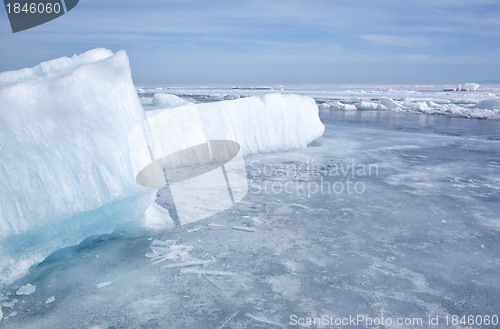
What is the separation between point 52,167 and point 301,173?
336cm

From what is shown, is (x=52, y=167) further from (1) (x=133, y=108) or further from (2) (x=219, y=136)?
(2) (x=219, y=136)

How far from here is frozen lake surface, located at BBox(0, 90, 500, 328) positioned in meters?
1.92

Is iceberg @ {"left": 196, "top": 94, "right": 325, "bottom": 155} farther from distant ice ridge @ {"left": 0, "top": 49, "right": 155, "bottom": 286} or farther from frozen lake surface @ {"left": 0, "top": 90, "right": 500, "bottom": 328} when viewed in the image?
distant ice ridge @ {"left": 0, "top": 49, "right": 155, "bottom": 286}

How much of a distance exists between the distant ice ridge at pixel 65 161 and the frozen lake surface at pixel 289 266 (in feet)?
0.77

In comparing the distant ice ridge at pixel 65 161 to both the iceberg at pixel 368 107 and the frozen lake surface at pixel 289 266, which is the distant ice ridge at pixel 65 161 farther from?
the iceberg at pixel 368 107

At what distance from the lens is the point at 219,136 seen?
5766mm

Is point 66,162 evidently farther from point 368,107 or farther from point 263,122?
point 368,107

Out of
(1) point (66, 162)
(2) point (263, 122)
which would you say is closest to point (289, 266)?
(1) point (66, 162)

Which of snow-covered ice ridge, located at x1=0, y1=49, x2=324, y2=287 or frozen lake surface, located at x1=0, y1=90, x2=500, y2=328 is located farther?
snow-covered ice ridge, located at x1=0, y1=49, x2=324, y2=287

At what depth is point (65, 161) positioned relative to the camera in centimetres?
250

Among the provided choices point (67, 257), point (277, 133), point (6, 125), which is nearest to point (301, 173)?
point (277, 133)

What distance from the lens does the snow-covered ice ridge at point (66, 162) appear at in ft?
7.36

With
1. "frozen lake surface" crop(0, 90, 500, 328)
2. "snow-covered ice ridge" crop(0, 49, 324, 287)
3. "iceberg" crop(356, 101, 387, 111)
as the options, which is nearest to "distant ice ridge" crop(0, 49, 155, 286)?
"snow-covered ice ridge" crop(0, 49, 324, 287)

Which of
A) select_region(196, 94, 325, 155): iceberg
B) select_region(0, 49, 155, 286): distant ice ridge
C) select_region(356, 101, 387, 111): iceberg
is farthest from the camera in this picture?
select_region(356, 101, 387, 111): iceberg
